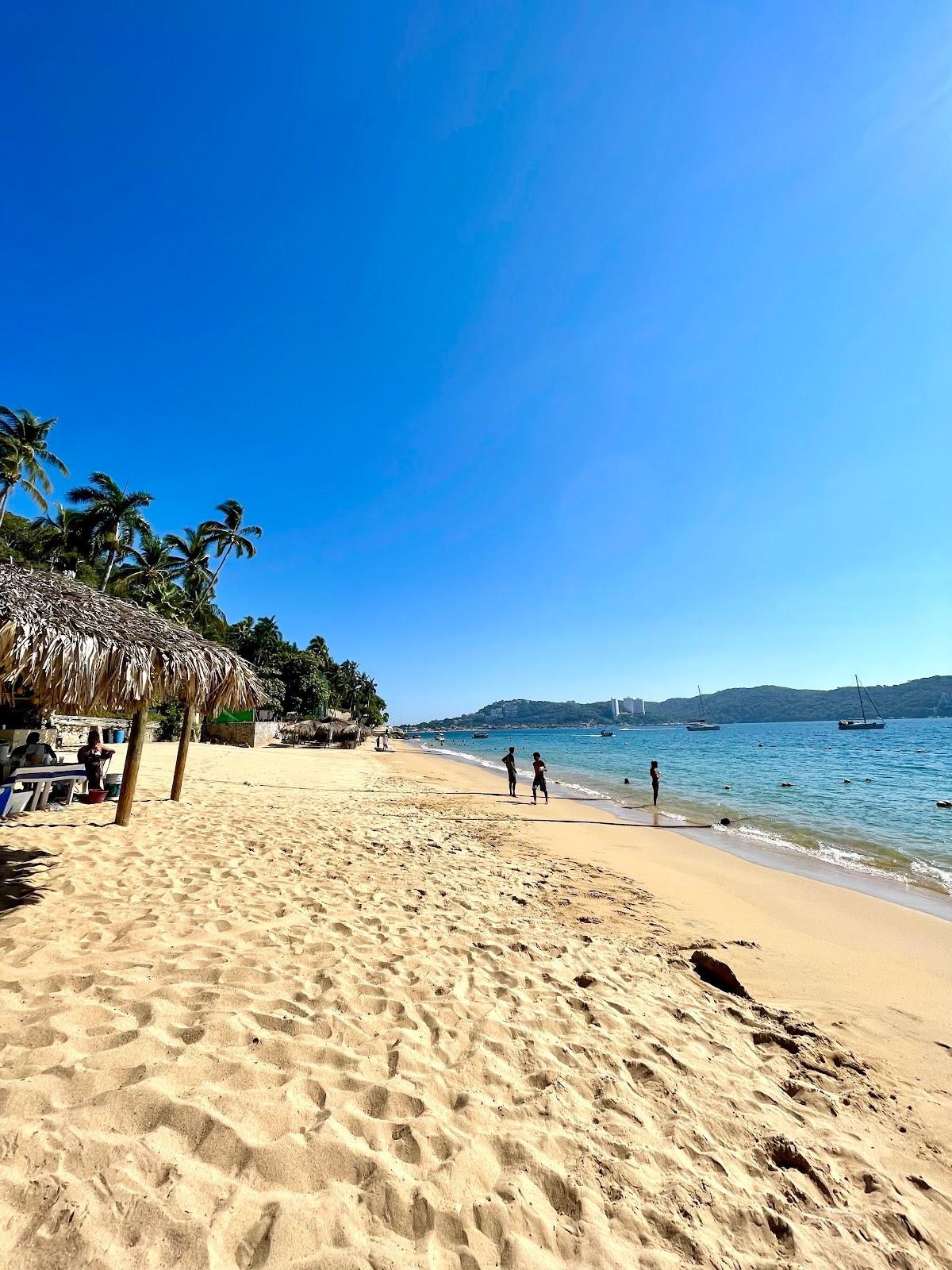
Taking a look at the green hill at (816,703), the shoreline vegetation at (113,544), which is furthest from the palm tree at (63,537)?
the green hill at (816,703)

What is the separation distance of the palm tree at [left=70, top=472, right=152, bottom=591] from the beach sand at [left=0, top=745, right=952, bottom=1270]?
3011 cm

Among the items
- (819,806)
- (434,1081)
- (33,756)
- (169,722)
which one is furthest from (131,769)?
(169,722)

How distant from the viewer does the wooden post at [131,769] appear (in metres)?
7.45

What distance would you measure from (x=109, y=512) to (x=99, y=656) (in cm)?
3081

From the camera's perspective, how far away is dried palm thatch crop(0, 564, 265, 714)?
519cm

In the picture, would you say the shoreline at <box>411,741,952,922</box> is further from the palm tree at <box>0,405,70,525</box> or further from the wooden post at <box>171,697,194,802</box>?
the palm tree at <box>0,405,70,525</box>

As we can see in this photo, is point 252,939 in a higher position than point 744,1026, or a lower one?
higher

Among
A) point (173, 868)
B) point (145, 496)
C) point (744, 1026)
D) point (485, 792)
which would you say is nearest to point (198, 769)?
point (485, 792)

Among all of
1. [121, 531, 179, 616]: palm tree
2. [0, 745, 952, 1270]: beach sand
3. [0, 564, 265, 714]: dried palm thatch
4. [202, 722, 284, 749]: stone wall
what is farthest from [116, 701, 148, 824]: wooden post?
[202, 722, 284, 749]: stone wall

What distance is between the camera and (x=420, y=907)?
5.51 m

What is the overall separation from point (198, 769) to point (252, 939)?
1353cm

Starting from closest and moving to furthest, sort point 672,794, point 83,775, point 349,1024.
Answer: point 349,1024 → point 83,775 → point 672,794

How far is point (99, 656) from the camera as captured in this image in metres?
5.87

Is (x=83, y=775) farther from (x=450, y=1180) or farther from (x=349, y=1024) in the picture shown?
(x=450, y=1180)
